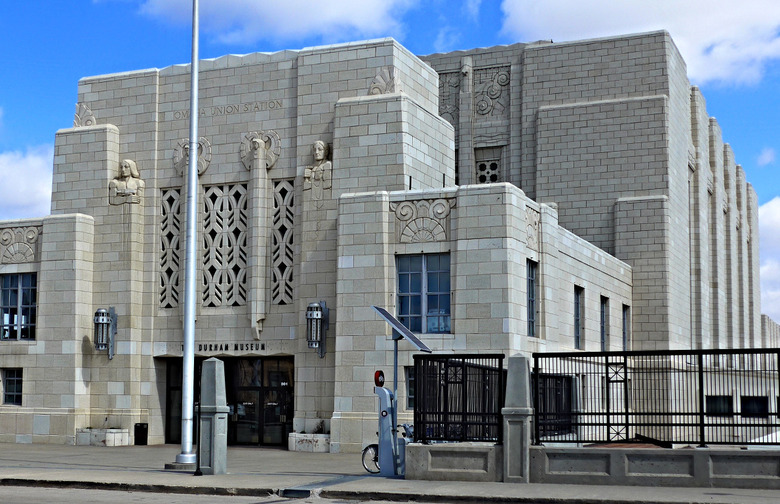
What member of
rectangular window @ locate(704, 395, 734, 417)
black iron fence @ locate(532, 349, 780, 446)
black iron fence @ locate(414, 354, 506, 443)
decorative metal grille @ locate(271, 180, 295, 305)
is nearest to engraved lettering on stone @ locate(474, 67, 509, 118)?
decorative metal grille @ locate(271, 180, 295, 305)

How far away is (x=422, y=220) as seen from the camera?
28.3 metres

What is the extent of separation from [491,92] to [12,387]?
22.8m

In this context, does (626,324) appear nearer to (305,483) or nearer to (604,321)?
(604,321)

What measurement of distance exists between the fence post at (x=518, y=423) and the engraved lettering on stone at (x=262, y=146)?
15.1 meters

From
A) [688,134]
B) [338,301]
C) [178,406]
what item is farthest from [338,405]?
[688,134]

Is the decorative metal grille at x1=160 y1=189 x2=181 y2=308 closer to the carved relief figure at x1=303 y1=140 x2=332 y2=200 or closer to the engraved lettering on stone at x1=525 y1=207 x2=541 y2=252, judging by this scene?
the carved relief figure at x1=303 y1=140 x2=332 y2=200

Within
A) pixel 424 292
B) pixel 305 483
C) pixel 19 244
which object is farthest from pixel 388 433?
pixel 19 244

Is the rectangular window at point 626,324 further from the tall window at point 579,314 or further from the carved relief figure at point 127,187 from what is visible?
the carved relief figure at point 127,187

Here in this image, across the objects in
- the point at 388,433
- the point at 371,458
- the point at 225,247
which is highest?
the point at 225,247


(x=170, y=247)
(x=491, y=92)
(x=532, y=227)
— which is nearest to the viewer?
(x=532, y=227)

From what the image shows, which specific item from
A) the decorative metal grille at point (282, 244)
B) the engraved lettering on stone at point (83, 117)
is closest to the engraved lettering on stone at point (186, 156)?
the decorative metal grille at point (282, 244)

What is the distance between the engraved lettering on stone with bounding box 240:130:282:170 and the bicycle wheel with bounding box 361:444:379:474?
1251 centimetres

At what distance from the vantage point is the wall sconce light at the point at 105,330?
31938mm

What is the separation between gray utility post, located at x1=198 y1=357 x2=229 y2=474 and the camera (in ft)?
66.8
